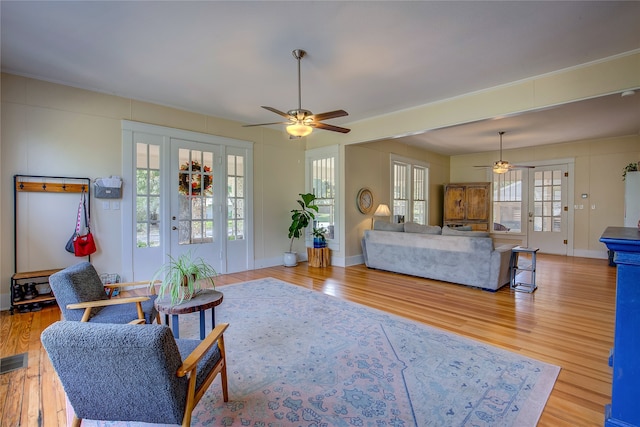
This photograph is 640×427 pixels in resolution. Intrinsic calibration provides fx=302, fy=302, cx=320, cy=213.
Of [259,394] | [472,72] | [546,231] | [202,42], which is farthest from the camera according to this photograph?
[546,231]

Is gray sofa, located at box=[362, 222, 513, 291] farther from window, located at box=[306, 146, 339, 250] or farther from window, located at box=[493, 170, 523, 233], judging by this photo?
window, located at box=[493, 170, 523, 233]

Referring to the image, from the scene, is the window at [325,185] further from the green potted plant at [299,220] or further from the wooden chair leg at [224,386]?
the wooden chair leg at [224,386]

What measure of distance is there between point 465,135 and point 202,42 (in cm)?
569

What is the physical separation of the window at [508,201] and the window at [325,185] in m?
5.22

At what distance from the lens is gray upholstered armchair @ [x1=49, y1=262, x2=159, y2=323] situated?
2.25 metres

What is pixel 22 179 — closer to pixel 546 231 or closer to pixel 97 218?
pixel 97 218

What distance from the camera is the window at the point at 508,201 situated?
27.1ft

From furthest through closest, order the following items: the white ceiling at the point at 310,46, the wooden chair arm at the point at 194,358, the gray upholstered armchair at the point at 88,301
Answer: the white ceiling at the point at 310,46, the gray upholstered armchair at the point at 88,301, the wooden chair arm at the point at 194,358

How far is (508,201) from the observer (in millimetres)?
8438

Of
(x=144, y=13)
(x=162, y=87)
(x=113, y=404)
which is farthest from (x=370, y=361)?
(x=162, y=87)

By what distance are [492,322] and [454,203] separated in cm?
603

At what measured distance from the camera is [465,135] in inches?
262

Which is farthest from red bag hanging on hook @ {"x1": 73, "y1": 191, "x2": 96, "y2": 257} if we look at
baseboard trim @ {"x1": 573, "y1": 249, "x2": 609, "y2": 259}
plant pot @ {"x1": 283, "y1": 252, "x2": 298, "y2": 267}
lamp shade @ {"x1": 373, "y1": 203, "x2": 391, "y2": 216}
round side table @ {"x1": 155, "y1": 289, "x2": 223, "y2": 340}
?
baseboard trim @ {"x1": 573, "y1": 249, "x2": 609, "y2": 259}

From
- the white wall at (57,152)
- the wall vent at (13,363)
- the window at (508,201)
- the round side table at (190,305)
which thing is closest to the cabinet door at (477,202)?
the window at (508,201)
